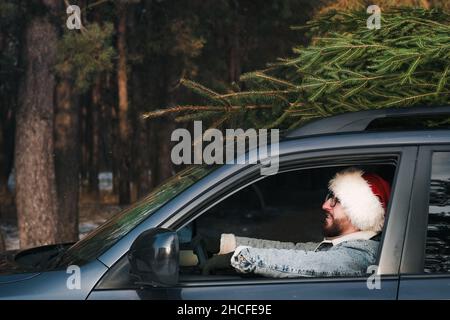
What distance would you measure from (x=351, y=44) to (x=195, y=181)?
184cm

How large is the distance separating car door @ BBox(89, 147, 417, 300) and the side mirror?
12 cm

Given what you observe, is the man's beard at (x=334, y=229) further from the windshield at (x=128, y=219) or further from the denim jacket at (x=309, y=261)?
the windshield at (x=128, y=219)

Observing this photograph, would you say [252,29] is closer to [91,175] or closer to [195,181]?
[91,175]

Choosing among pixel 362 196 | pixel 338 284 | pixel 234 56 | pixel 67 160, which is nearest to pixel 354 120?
pixel 362 196

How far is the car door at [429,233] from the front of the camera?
10.1 ft

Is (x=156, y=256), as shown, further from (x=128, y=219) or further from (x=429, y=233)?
(x=429, y=233)

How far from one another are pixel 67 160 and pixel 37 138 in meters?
4.14

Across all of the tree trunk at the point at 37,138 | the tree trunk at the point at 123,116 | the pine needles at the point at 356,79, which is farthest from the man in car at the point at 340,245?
the tree trunk at the point at 123,116

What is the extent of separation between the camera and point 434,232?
3.14 m

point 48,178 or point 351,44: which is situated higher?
point 351,44

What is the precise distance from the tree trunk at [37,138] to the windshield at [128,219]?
907 centimetres

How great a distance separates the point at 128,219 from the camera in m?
3.57
